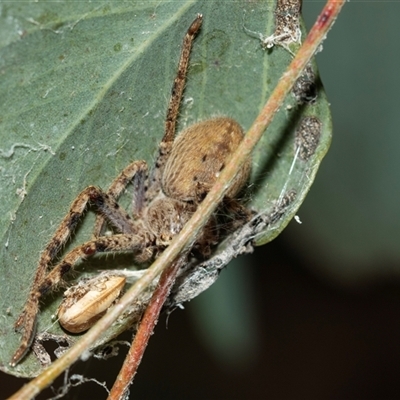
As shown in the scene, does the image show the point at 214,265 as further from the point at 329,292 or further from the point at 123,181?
the point at 329,292

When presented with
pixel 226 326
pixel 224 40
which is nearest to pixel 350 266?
pixel 226 326

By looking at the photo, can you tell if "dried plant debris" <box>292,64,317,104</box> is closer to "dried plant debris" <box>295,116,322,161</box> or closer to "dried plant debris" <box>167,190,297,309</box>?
"dried plant debris" <box>295,116,322,161</box>

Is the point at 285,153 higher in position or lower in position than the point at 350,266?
higher

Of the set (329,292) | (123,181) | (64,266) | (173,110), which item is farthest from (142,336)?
(329,292)

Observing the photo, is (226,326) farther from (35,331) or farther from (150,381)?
(35,331)

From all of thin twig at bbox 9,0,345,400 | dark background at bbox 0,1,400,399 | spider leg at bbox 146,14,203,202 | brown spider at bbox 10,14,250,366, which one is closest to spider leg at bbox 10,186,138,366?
brown spider at bbox 10,14,250,366

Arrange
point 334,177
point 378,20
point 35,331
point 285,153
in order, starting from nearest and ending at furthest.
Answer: point 35,331 → point 285,153 → point 378,20 → point 334,177
